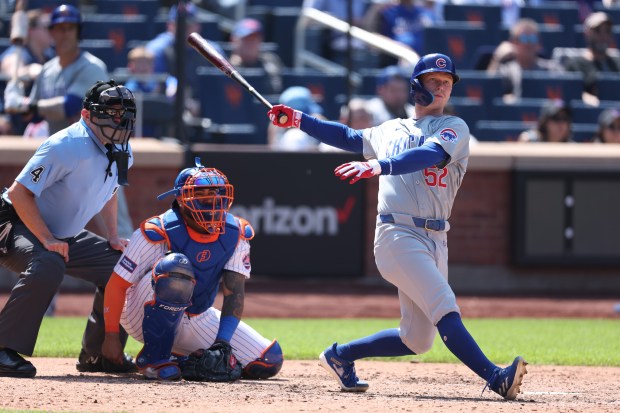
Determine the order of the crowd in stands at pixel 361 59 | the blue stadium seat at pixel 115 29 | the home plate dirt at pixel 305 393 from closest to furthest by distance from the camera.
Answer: the home plate dirt at pixel 305 393 → the crowd in stands at pixel 361 59 → the blue stadium seat at pixel 115 29

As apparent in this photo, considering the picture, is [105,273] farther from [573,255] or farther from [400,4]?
[400,4]

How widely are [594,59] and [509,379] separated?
28.7 ft

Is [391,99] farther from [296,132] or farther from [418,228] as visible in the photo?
[418,228]

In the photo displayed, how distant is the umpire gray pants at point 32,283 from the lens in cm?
586

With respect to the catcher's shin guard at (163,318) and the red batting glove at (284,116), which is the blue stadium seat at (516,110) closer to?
the red batting glove at (284,116)

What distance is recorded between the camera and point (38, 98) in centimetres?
901

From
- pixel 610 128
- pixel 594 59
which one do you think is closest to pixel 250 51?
pixel 610 128

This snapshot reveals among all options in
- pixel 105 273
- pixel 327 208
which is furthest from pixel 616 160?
pixel 105 273

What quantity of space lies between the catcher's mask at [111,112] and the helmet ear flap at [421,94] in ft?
5.07

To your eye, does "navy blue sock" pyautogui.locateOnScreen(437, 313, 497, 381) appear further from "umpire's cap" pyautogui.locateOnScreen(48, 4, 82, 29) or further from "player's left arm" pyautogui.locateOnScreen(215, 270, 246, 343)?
Answer: "umpire's cap" pyautogui.locateOnScreen(48, 4, 82, 29)

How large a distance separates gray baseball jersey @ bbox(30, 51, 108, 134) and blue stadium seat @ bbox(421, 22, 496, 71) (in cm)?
510

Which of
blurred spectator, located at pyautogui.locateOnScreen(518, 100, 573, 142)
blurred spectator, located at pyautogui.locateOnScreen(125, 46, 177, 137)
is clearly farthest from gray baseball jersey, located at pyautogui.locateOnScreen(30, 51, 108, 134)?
blurred spectator, located at pyautogui.locateOnScreen(518, 100, 573, 142)

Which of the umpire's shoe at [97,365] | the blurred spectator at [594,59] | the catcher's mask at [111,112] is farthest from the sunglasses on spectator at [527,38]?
the umpire's shoe at [97,365]

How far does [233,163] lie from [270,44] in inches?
111
